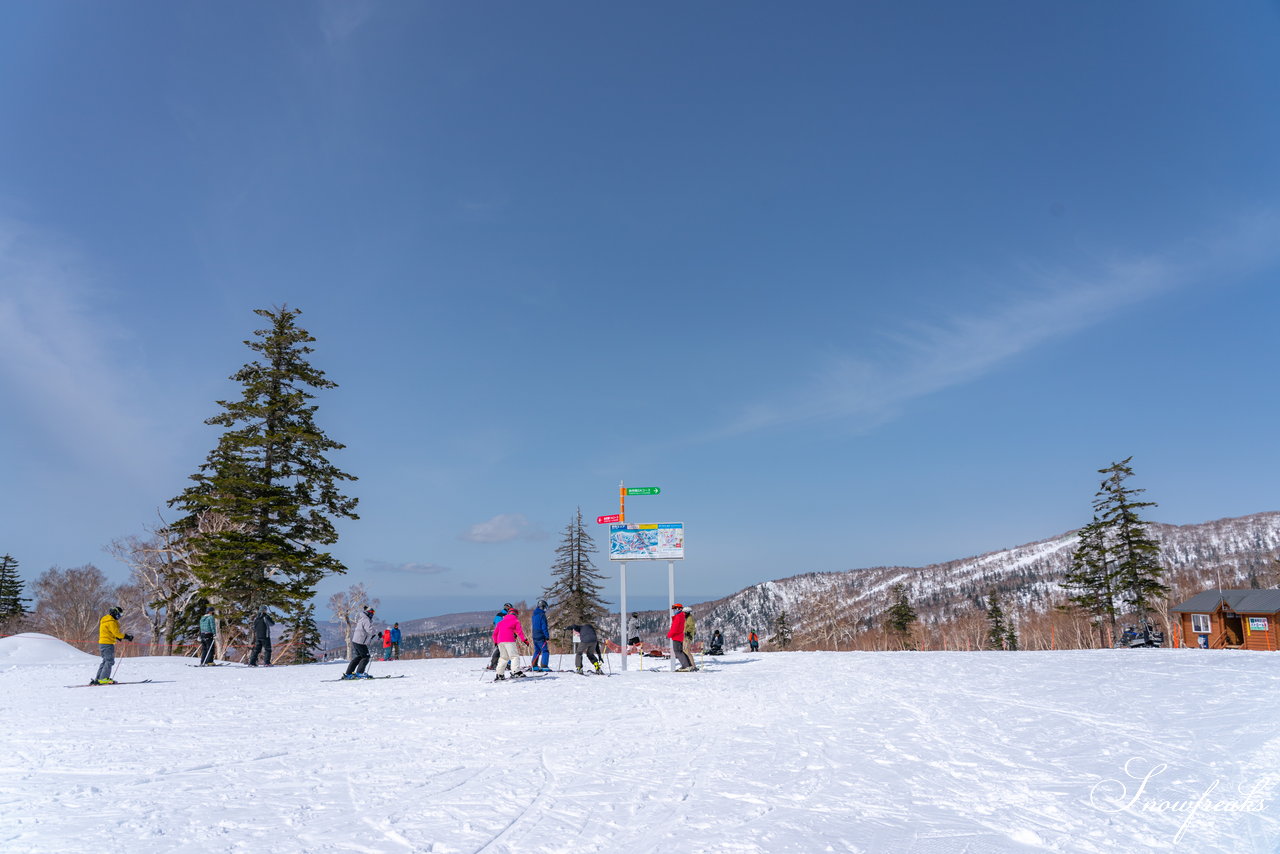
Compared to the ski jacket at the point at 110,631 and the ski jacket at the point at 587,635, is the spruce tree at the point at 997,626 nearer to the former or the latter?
the ski jacket at the point at 587,635

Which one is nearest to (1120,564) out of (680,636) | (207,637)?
(680,636)

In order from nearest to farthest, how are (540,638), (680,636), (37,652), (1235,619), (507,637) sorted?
(507,637) < (540,638) < (680,636) < (37,652) < (1235,619)

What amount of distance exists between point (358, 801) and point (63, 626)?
72.2 m

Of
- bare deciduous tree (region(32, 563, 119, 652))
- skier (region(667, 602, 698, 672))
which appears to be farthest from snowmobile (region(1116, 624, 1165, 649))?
bare deciduous tree (region(32, 563, 119, 652))

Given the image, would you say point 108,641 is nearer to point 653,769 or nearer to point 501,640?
point 501,640

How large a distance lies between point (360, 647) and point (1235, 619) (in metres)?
47.9

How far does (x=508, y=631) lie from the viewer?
692 inches

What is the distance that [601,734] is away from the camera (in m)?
9.95

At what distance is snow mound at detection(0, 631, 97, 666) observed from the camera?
23000 mm

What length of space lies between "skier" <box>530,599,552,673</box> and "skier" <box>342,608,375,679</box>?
434 centimetres

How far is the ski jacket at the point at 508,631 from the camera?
Result: 17562 millimetres

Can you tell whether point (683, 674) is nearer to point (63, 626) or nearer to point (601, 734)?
point (601, 734)

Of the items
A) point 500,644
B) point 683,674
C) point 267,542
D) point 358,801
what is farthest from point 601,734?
point 267,542

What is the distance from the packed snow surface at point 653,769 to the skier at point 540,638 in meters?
3.91
